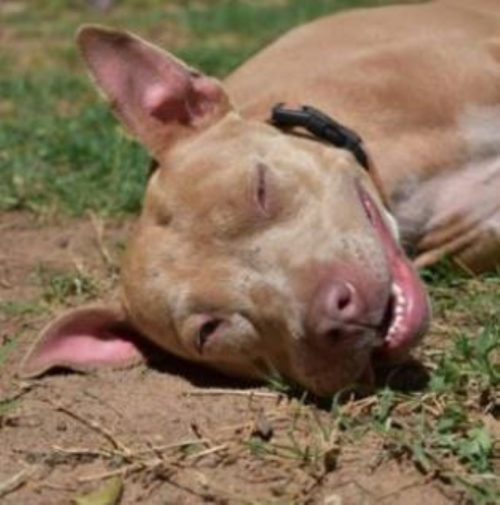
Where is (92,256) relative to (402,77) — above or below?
below

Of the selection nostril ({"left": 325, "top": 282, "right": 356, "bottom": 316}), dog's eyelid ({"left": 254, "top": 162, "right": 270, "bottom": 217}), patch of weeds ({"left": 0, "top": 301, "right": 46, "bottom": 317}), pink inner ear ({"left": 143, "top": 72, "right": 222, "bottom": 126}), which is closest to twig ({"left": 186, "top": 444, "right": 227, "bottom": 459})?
nostril ({"left": 325, "top": 282, "right": 356, "bottom": 316})

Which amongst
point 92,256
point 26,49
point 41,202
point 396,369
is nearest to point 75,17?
point 26,49

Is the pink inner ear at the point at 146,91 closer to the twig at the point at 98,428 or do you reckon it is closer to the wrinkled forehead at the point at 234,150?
the wrinkled forehead at the point at 234,150

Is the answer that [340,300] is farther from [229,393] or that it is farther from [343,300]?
[229,393]

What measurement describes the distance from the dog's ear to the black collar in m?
0.22

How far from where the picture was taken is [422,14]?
4.98 metres

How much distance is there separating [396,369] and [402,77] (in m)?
1.16

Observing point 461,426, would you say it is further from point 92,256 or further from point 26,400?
point 92,256

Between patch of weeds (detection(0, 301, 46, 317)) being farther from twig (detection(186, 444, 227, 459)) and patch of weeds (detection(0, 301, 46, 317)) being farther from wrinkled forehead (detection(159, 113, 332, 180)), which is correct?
twig (detection(186, 444, 227, 459))

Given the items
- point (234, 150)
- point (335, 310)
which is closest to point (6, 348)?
point (234, 150)

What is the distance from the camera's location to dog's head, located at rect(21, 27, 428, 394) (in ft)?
12.0

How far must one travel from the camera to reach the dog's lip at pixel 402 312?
374 cm

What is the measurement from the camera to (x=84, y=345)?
4.24 metres

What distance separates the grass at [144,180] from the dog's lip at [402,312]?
0.38 ft
